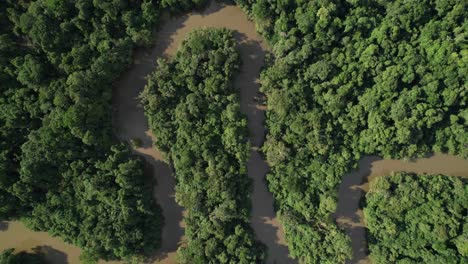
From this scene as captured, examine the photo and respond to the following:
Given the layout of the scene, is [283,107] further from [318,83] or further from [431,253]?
[431,253]

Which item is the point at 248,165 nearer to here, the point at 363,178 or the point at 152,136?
the point at 152,136

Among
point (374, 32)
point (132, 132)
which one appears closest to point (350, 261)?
point (374, 32)

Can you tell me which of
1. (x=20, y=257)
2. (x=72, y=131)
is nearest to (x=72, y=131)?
(x=72, y=131)

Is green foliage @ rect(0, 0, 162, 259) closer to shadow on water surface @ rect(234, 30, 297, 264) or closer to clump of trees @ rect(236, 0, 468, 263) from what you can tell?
shadow on water surface @ rect(234, 30, 297, 264)

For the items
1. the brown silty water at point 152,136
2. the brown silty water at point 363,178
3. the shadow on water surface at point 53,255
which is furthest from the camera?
the shadow on water surface at point 53,255

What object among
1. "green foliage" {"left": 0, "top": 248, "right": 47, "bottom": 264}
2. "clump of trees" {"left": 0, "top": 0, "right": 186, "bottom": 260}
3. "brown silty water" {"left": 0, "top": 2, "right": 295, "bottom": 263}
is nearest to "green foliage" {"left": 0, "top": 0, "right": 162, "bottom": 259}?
"clump of trees" {"left": 0, "top": 0, "right": 186, "bottom": 260}

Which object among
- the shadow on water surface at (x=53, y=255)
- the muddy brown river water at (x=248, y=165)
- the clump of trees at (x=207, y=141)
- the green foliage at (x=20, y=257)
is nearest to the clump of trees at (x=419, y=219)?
the muddy brown river water at (x=248, y=165)

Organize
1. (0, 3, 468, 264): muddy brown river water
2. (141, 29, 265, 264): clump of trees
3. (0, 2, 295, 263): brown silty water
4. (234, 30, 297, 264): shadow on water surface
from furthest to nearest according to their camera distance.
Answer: (0, 2, 295, 263): brown silty water
(234, 30, 297, 264): shadow on water surface
(0, 3, 468, 264): muddy brown river water
(141, 29, 265, 264): clump of trees

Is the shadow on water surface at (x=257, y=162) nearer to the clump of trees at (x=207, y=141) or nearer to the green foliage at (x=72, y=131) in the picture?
the clump of trees at (x=207, y=141)
